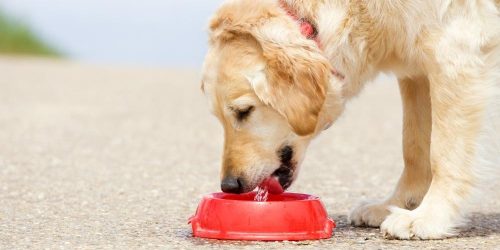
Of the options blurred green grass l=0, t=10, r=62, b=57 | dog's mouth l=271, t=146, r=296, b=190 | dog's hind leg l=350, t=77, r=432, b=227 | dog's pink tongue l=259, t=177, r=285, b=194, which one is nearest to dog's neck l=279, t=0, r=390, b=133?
dog's mouth l=271, t=146, r=296, b=190

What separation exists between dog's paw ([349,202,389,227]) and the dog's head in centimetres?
58

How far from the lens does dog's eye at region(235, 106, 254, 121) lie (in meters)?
4.62

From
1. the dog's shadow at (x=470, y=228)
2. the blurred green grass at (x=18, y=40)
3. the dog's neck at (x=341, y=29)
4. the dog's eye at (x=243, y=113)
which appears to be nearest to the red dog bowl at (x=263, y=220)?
the dog's shadow at (x=470, y=228)

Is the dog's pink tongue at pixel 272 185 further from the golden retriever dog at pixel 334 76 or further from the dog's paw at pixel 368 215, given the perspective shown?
the dog's paw at pixel 368 215

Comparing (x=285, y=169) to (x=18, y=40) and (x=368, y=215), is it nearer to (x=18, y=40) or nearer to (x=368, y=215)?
(x=368, y=215)

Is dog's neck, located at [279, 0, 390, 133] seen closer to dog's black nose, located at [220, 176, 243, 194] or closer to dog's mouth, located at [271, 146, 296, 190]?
dog's mouth, located at [271, 146, 296, 190]

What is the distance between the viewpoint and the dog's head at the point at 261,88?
179 inches

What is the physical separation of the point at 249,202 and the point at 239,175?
144 mm

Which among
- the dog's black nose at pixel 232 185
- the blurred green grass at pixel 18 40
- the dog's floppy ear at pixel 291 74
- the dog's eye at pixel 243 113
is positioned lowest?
the dog's black nose at pixel 232 185

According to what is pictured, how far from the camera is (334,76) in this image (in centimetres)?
475

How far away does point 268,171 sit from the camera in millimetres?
4676

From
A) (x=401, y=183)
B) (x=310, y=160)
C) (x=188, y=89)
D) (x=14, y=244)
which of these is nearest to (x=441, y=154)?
(x=401, y=183)

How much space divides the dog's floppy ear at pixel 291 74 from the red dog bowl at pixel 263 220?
356 millimetres

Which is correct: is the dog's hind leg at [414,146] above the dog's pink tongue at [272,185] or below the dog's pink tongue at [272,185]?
above
